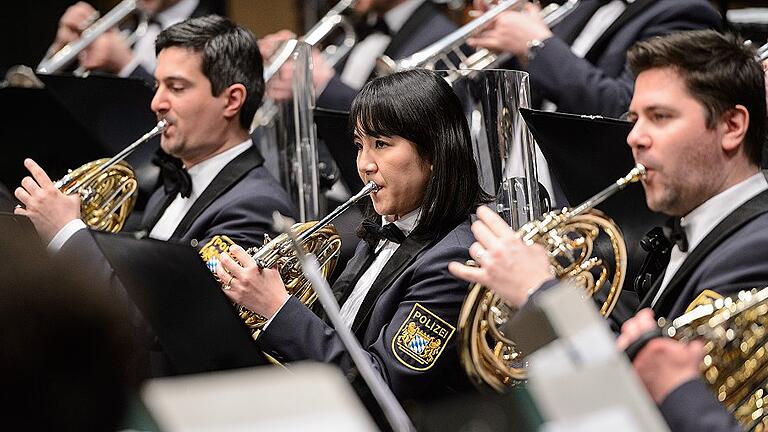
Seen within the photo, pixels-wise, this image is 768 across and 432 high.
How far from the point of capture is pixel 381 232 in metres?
2.74

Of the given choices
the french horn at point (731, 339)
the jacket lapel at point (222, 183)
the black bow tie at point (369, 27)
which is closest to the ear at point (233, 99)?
the jacket lapel at point (222, 183)


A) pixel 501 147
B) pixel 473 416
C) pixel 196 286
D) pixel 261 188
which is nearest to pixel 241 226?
pixel 261 188

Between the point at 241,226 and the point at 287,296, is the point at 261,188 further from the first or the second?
the point at 287,296

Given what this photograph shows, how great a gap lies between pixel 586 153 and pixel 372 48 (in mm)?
2011

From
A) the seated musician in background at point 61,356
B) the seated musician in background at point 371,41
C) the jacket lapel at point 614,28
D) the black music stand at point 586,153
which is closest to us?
→ the seated musician in background at point 61,356

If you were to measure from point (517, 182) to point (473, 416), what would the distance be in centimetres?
144

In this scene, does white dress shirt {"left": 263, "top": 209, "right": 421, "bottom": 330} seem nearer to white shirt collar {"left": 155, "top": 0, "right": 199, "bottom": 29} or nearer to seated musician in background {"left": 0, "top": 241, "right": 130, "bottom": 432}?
seated musician in background {"left": 0, "top": 241, "right": 130, "bottom": 432}

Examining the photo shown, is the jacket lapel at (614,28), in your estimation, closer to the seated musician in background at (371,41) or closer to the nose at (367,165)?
the seated musician in background at (371,41)

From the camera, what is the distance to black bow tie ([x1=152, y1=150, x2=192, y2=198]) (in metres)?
3.49

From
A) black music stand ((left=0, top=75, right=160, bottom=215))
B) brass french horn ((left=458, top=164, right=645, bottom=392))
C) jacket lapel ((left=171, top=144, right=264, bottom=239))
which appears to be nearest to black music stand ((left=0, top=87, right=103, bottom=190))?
black music stand ((left=0, top=75, right=160, bottom=215))

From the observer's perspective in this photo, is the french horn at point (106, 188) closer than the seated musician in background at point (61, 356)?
No

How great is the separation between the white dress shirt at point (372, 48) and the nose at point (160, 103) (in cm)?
114

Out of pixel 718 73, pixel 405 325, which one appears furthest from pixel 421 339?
pixel 718 73

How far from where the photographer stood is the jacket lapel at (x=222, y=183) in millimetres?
3312
